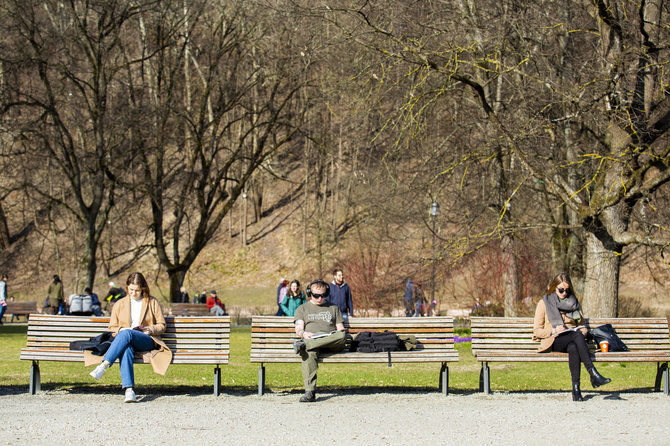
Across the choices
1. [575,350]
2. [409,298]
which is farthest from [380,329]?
[409,298]

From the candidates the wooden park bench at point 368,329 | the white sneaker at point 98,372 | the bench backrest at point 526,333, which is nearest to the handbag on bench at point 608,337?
the bench backrest at point 526,333

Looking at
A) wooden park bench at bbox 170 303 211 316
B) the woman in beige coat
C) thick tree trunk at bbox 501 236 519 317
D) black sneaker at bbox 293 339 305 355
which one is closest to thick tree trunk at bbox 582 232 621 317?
black sneaker at bbox 293 339 305 355

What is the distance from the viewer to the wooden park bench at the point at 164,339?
9180 millimetres

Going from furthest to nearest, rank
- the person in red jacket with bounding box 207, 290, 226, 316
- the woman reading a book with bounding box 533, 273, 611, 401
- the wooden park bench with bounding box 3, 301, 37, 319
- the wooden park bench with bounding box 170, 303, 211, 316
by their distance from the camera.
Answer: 1. the wooden park bench with bounding box 3, 301, 37, 319
2. the person in red jacket with bounding box 207, 290, 226, 316
3. the wooden park bench with bounding box 170, 303, 211, 316
4. the woman reading a book with bounding box 533, 273, 611, 401

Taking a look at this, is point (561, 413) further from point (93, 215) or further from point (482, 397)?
point (93, 215)

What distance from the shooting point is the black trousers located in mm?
8945

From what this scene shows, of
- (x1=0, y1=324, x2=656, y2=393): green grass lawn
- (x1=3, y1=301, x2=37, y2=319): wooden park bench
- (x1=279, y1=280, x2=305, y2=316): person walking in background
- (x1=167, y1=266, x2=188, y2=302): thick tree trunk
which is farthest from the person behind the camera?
(x1=3, y1=301, x2=37, y2=319): wooden park bench

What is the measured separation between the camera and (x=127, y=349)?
891 cm

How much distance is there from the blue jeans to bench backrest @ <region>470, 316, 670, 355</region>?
3.83 metres

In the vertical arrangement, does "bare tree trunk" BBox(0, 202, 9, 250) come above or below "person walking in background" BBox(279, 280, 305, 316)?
above

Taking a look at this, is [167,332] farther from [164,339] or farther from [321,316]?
[321,316]

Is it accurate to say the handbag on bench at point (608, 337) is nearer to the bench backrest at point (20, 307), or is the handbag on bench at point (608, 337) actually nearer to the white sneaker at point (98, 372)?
the white sneaker at point (98, 372)

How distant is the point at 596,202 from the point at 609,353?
379cm

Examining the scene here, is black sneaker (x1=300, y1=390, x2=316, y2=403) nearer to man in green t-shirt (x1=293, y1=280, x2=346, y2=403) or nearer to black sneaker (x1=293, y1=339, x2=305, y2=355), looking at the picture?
man in green t-shirt (x1=293, y1=280, x2=346, y2=403)
